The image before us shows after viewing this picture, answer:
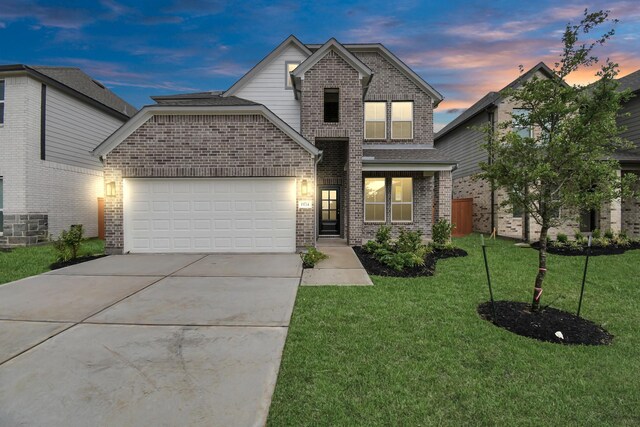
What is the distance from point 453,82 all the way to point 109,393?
67.6ft

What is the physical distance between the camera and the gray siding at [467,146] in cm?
1545

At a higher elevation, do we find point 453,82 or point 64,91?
point 453,82

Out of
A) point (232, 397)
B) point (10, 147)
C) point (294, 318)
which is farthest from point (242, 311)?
point (10, 147)

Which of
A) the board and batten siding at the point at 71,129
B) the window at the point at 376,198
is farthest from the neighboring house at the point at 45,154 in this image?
the window at the point at 376,198

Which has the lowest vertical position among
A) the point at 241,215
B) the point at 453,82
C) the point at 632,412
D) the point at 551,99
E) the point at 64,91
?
the point at 632,412

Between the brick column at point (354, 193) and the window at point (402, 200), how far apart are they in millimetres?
2970

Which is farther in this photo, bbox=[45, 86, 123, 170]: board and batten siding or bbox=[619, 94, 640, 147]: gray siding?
bbox=[619, 94, 640, 147]: gray siding

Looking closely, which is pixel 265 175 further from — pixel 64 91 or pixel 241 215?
pixel 64 91

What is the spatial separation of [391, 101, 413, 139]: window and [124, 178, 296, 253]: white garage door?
690 centimetres

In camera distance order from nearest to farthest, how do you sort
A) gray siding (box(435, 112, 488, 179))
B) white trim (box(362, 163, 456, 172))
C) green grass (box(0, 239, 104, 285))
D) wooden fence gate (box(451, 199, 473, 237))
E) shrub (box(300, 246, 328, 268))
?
A: 1. green grass (box(0, 239, 104, 285))
2. shrub (box(300, 246, 328, 268))
3. white trim (box(362, 163, 456, 172))
4. wooden fence gate (box(451, 199, 473, 237))
5. gray siding (box(435, 112, 488, 179))

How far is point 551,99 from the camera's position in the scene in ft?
14.6

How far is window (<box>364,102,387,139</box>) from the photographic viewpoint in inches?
560

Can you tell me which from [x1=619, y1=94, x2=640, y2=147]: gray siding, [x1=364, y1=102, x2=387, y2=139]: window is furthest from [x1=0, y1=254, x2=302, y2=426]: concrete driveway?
[x1=619, y1=94, x2=640, y2=147]: gray siding

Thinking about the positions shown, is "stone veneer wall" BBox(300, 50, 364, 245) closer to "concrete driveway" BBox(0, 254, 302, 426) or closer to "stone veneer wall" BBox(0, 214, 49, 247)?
"concrete driveway" BBox(0, 254, 302, 426)
